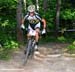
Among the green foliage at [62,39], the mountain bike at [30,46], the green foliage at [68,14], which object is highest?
the green foliage at [68,14]

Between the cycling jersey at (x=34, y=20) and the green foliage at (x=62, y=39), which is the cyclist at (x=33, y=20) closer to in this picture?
the cycling jersey at (x=34, y=20)

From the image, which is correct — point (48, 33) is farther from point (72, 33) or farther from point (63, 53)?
point (63, 53)

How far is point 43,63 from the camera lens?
955 cm

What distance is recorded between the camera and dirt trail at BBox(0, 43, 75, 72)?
28.7ft

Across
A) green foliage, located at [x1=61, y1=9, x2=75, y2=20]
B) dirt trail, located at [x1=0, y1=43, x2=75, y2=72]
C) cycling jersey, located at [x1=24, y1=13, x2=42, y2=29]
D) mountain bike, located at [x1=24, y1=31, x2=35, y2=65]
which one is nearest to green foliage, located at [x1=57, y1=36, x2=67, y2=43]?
green foliage, located at [x1=61, y1=9, x2=75, y2=20]

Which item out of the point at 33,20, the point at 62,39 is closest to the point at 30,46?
the point at 33,20

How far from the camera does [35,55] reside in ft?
34.6

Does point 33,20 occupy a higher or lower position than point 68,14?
higher

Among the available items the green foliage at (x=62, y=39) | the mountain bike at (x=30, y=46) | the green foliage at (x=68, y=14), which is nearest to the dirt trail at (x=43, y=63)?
→ the mountain bike at (x=30, y=46)

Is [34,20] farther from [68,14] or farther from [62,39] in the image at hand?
[68,14]

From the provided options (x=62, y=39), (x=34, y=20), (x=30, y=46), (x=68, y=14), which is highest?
(x=34, y=20)

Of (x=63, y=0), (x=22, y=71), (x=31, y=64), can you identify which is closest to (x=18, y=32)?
(x=31, y=64)

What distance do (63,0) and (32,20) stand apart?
5.81 meters

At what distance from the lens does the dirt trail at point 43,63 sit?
8742mm
